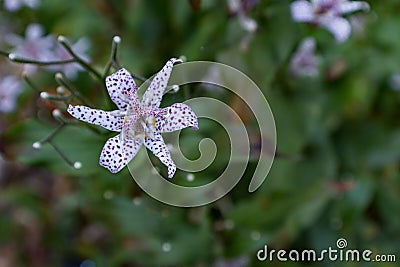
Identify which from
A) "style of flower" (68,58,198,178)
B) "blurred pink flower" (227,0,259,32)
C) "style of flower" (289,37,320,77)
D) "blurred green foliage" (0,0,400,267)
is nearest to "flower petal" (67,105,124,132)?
"style of flower" (68,58,198,178)

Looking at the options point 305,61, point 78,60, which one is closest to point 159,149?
point 78,60

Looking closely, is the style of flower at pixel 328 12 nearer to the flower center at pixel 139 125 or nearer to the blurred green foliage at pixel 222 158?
the blurred green foliage at pixel 222 158

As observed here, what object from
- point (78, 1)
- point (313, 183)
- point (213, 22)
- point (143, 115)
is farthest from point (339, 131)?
point (143, 115)

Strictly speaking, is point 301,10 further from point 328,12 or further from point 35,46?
point 35,46

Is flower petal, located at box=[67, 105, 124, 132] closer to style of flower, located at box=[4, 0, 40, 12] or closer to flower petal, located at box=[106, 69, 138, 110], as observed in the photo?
flower petal, located at box=[106, 69, 138, 110]

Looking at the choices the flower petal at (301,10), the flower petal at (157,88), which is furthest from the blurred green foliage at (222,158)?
the flower petal at (157,88)

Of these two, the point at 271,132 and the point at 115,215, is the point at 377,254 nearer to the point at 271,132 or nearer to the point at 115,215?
the point at 271,132
